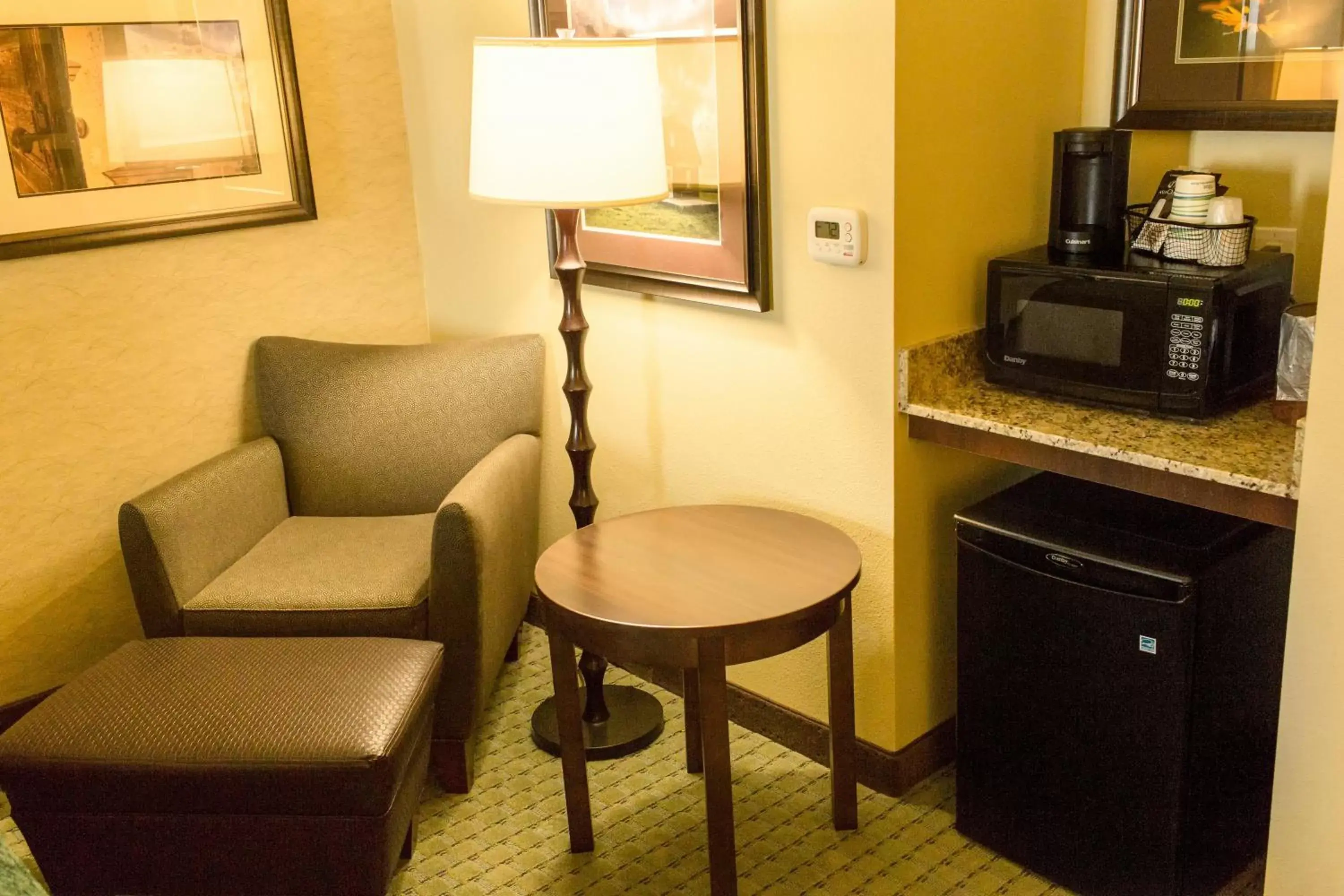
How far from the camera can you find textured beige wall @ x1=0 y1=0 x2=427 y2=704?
2635 millimetres

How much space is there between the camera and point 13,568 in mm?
2650

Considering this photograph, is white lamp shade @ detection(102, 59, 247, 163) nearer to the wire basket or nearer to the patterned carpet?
the patterned carpet

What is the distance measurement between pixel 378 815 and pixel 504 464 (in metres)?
0.83

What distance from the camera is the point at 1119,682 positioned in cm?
193

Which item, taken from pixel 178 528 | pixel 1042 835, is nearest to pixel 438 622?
pixel 178 528

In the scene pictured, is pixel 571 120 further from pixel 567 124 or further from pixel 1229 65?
pixel 1229 65

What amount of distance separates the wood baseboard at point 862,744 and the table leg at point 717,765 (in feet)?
1.60

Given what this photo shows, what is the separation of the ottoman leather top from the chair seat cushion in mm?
249

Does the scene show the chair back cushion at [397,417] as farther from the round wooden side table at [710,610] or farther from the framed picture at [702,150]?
the round wooden side table at [710,610]

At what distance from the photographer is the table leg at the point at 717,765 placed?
73.3 inches

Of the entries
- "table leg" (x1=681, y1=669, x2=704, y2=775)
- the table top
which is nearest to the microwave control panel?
the table top

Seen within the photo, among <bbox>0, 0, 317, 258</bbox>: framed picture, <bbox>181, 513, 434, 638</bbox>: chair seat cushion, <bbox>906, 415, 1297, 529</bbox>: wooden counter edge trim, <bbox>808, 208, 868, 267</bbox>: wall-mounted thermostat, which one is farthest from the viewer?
<bbox>0, 0, 317, 258</bbox>: framed picture

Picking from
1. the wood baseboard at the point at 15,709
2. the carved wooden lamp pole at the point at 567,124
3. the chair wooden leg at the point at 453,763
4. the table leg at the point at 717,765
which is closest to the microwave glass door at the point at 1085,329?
the carved wooden lamp pole at the point at 567,124

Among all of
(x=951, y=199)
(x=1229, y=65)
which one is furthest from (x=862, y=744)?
(x=1229, y=65)
